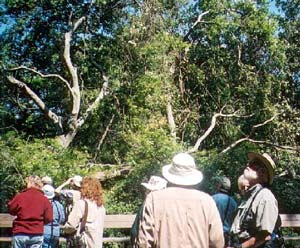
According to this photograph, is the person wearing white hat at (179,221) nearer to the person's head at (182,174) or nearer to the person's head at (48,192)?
the person's head at (182,174)

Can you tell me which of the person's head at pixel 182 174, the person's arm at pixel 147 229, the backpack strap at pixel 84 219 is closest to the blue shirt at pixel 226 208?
the backpack strap at pixel 84 219

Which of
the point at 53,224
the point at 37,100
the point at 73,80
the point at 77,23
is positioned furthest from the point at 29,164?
the point at 53,224

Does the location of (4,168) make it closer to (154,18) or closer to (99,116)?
(99,116)

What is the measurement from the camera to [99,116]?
1664cm

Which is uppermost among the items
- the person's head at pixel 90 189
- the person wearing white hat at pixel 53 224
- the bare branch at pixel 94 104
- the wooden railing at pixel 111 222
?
the bare branch at pixel 94 104

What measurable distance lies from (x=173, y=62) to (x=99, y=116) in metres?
3.21

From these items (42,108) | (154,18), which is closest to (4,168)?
(42,108)

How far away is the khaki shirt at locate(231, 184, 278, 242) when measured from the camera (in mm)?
3457

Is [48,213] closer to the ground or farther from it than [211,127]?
closer to the ground

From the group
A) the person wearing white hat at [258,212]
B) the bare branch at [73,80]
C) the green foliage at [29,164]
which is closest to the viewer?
the person wearing white hat at [258,212]

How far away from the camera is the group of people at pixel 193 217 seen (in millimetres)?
3230

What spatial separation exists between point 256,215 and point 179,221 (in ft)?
1.98

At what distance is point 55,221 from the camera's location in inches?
258

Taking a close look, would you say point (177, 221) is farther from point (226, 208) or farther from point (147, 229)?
point (226, 208)
